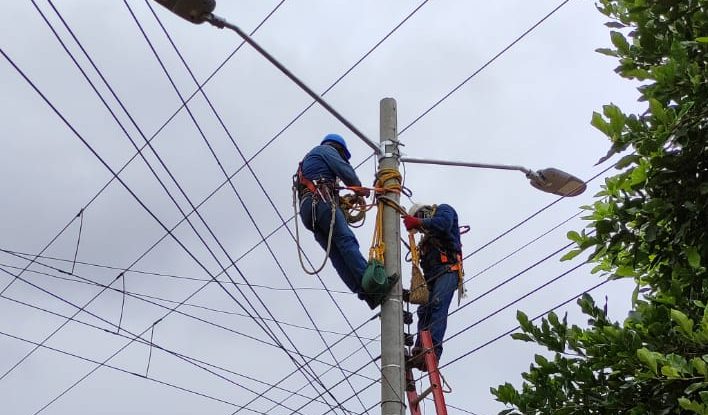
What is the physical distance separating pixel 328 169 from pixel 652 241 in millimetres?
3338

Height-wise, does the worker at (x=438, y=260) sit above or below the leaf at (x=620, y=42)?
above

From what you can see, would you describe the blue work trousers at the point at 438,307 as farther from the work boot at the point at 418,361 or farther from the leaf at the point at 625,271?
the leaf at the point at 625,271

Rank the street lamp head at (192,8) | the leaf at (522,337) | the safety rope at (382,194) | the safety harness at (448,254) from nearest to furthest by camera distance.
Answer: the leaf at (522,337) → the street lamp head at (192,8) → the safety rope at (382,194) → the safety harness at (448,254)

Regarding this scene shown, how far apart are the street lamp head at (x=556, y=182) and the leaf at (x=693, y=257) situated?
8.81ft

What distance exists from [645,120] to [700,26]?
57cm

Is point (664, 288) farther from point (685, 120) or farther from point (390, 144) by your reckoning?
point (390, 144)

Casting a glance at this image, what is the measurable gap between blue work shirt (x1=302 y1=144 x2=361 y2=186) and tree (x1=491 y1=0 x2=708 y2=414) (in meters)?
2.83

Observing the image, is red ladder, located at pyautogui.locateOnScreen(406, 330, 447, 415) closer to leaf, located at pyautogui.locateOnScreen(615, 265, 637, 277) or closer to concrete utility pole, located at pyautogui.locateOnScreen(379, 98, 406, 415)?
concrete utility pole, located at pyautogui.locateOnScreen(379, 98, 406, 415)

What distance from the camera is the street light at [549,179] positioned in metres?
7.01

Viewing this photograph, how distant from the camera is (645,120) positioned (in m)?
4.43

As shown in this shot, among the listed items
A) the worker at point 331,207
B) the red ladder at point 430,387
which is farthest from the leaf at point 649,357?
the worker at point 331,207

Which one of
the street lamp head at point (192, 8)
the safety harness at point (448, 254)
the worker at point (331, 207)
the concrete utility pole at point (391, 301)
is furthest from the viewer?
the safety harness at point (448, 254)

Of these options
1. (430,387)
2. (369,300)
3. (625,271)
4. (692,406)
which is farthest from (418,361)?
(692,406)

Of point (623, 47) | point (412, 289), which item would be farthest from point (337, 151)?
point (623, 47)
